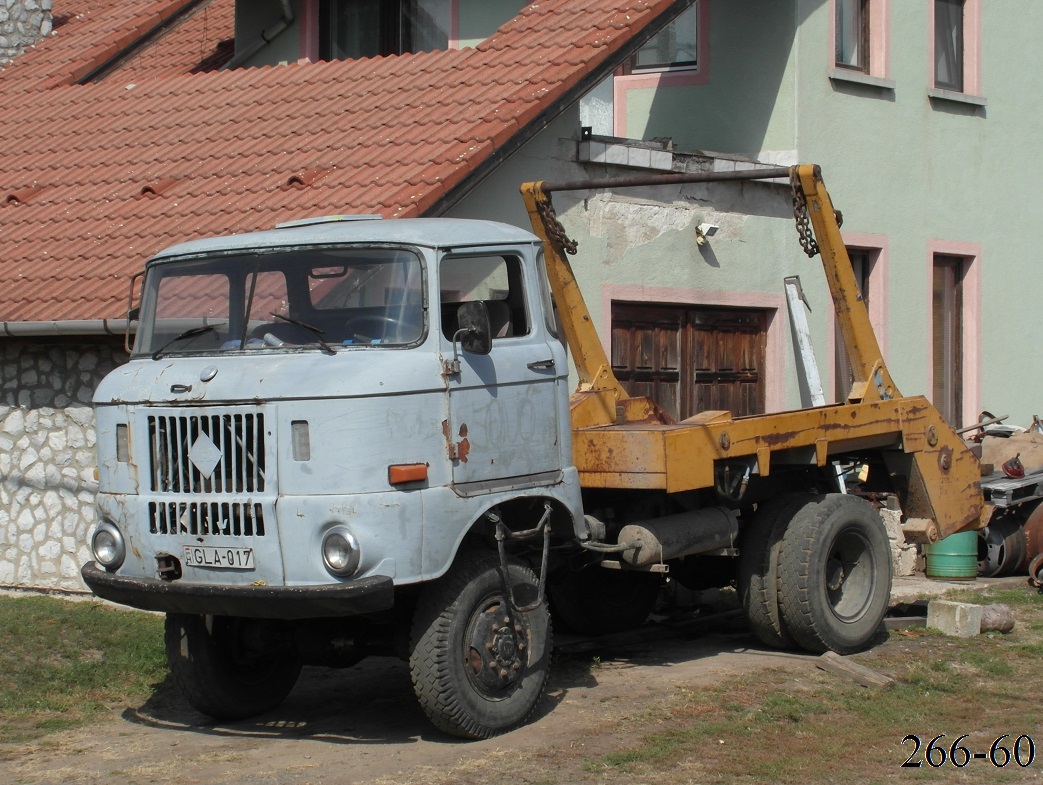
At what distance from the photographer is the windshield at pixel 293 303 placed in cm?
754

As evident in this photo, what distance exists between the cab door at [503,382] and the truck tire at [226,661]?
5.08 ft

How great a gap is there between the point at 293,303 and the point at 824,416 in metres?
3.49

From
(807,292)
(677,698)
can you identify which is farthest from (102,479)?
(807,292)

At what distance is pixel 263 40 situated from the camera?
52.1 feet

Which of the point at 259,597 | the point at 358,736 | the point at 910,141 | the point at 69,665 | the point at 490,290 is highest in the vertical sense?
the point at 910,141

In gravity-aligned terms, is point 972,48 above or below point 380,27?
below

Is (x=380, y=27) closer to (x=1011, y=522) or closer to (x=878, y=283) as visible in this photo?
(x=878, y=283)

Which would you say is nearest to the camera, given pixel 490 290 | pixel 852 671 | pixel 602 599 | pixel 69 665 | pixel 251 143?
pixel 490 290

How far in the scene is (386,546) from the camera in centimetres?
710

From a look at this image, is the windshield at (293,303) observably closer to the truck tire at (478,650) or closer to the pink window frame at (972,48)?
the truck tire at (478,650)

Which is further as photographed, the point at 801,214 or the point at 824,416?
the point at 801,214

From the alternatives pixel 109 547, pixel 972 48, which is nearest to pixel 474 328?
pixel 109 547

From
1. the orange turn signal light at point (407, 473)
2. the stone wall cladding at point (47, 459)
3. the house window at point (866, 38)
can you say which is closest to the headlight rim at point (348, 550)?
the orange turn signal light at point (407, 473)

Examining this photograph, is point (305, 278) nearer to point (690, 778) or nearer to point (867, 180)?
point (690, 778)
